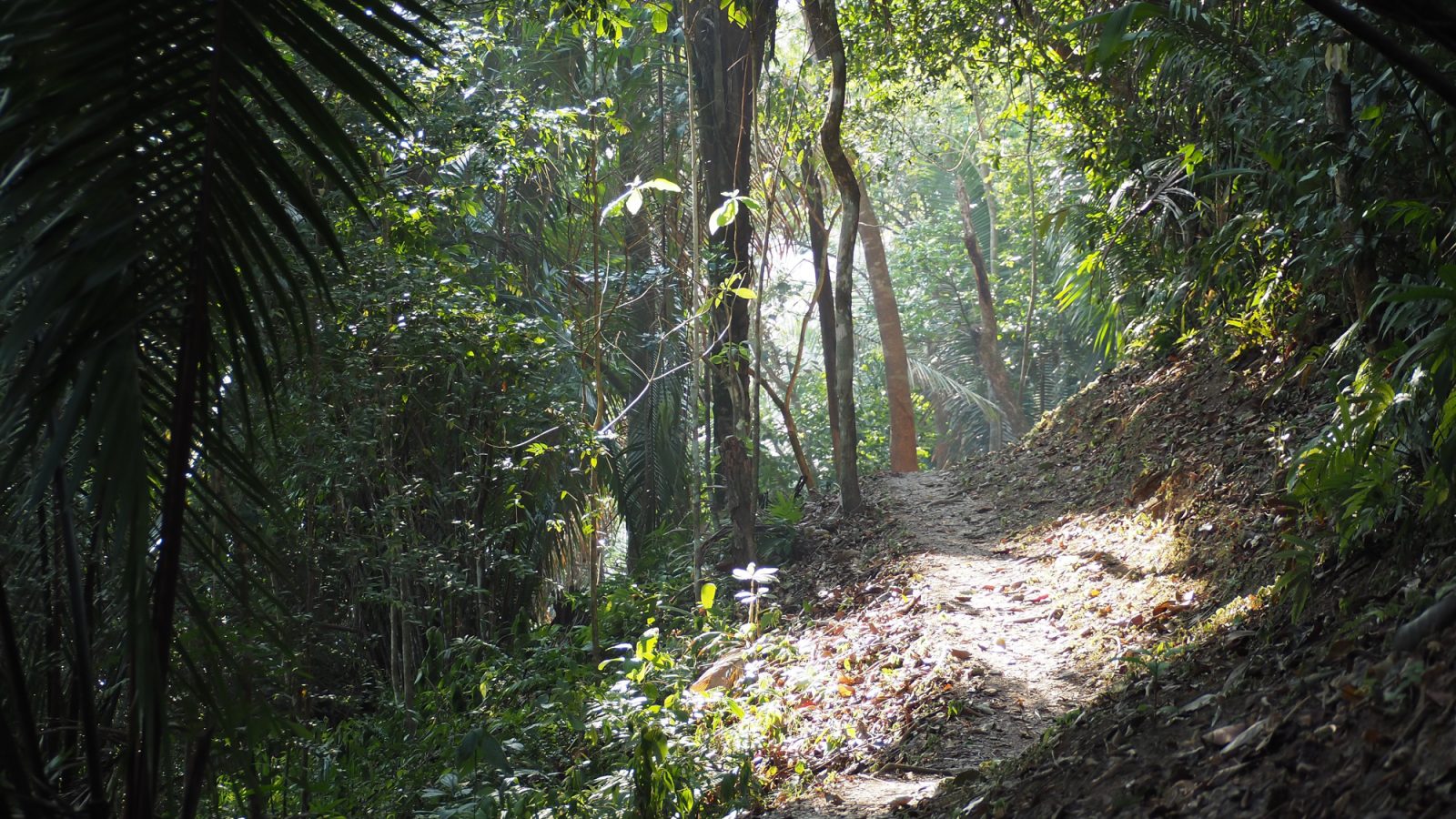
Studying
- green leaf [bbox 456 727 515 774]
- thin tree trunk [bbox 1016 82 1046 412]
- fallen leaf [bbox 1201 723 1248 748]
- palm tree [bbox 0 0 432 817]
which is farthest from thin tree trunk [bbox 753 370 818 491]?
palm tree [bbox 0 0 432 817]

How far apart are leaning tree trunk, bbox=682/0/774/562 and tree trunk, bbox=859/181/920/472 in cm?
599

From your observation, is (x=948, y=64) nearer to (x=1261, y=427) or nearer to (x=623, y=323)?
(x=623, y=323)

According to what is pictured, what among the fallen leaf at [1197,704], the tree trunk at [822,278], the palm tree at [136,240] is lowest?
the fallen leaf at [1197,704]

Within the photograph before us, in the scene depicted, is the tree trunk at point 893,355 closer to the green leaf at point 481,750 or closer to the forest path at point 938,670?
the forest path at point 938,670

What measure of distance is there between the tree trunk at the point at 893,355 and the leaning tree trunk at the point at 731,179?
5994mm

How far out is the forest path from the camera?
456cm

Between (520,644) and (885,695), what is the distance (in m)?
3.95

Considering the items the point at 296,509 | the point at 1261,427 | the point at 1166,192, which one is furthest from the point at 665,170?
the point at 1261,427

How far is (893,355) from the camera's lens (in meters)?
17.2

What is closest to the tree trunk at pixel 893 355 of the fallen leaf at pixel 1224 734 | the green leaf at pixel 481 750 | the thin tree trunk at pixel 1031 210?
the thin tree trunk at pixel 1031 210

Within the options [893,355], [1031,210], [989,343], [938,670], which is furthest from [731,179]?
[989,343]

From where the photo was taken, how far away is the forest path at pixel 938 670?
15.0 ft

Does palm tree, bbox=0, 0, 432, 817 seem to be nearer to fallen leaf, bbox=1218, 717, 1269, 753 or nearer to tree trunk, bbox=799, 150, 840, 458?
fallen leaf, bbox=1218, 717, 1269, 753

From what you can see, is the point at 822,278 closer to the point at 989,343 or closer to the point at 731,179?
the point at 731,179
